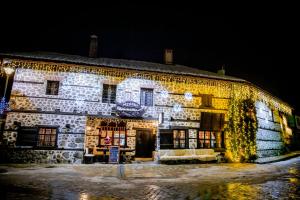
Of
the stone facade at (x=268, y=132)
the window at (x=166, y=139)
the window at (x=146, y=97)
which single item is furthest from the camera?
the stone facade at (x=268, y=132)

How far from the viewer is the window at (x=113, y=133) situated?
15094mm

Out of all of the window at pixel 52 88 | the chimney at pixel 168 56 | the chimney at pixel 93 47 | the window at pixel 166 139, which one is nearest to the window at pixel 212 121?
the window at pixel 166 139

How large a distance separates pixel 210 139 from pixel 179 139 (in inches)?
88.8

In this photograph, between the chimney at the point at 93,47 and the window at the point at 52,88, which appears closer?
the window at the point at 52,88

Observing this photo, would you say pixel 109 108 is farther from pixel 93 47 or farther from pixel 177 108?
pixel 93 47

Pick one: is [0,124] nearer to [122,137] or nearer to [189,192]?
[122,137]

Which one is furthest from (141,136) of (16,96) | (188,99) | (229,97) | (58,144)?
(16,96)

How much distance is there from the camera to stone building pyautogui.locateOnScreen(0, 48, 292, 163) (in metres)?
12.4

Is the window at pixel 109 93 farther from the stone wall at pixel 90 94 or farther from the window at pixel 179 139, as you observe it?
the window at pixel 179 139

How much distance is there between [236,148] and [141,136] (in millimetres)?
6669

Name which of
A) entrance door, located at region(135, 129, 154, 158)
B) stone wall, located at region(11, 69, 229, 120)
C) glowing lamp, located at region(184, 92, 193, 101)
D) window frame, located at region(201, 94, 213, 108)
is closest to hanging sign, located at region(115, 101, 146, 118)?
stone wall, located at region(11, 69, 229, 120)

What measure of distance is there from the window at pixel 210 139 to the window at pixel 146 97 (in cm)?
407

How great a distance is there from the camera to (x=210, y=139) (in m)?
15.0

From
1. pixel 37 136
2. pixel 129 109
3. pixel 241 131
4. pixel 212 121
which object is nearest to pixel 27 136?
pixel 37 136
